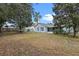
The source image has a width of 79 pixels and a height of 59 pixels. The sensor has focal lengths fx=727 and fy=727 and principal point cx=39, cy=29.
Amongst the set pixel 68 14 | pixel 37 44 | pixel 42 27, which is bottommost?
pixel 37 44

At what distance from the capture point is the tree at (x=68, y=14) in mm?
9914

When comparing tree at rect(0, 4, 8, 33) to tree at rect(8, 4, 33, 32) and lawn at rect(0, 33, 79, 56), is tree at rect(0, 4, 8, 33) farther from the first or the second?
lawn at rect(0, 33, 79, 56)

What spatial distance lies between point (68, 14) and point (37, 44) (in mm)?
590

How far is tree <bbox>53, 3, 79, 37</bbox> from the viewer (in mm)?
9914

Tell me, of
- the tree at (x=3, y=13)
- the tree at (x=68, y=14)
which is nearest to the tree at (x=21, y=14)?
the tree at (x=3, y=13)

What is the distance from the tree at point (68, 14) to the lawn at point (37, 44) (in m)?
0.18

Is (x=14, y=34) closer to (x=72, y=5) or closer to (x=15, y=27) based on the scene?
(x=15, y=27)

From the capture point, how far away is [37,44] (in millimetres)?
9914

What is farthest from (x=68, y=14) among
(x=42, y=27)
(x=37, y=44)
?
(x=37, y=44)

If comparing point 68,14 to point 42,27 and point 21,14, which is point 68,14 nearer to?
point 42,27

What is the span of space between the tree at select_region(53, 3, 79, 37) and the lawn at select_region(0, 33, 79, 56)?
0.60ft

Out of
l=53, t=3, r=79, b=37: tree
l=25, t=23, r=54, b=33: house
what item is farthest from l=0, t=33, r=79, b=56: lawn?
l=53, t=3, r=79, b=37: tree

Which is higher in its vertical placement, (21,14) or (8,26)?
(21,14)

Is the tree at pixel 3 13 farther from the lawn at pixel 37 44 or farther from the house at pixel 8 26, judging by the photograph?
the lawn at pixel 37 44
